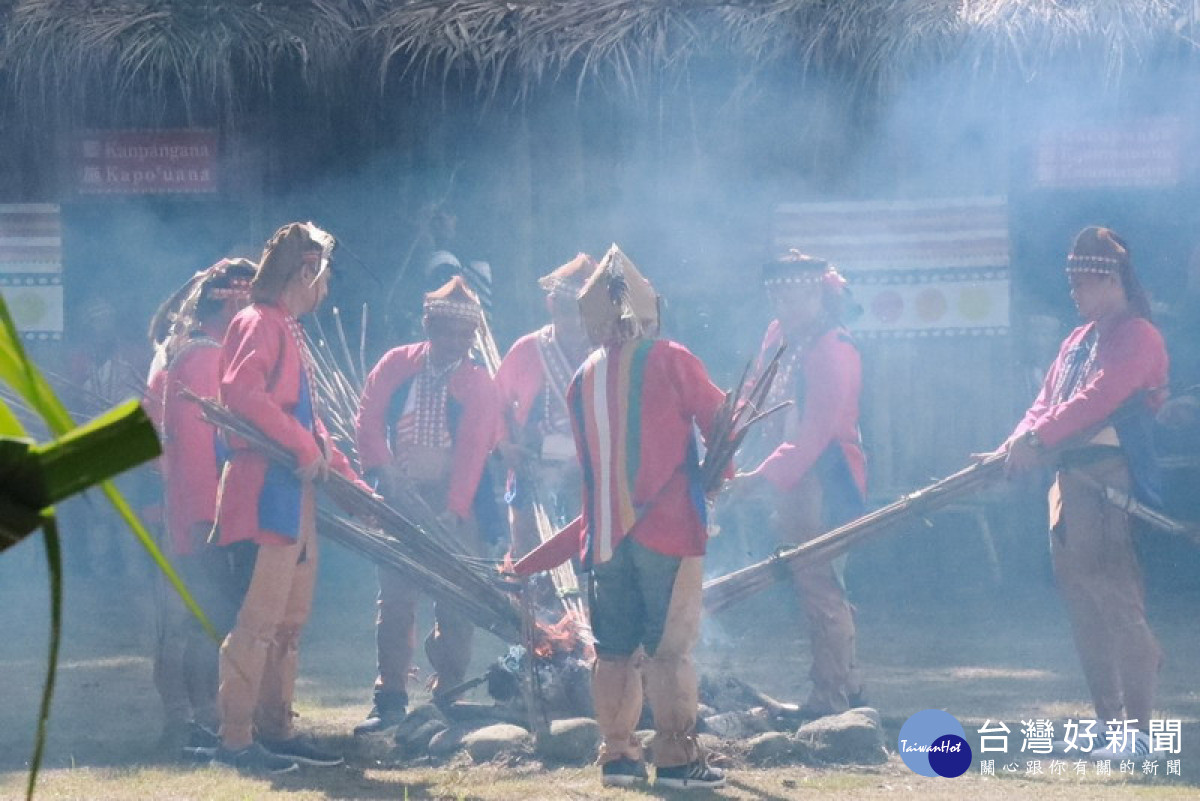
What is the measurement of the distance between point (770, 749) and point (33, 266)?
707 cm

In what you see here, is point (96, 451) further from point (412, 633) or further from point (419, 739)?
point (412, 633)

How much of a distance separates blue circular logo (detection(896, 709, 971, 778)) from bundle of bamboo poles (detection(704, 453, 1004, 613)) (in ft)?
2.40

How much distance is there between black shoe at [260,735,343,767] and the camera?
5645mm

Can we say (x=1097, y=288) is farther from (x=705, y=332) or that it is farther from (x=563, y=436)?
(x=705, y=332)

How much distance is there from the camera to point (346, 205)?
34.7 ft

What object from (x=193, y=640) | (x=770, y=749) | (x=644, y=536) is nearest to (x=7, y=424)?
(x=644, y=536)

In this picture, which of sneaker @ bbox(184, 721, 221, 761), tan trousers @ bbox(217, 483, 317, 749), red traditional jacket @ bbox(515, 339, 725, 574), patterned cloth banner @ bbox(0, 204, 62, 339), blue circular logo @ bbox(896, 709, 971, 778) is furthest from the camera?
patterned cloth banner @ bbox(0, 204, 62, 339)

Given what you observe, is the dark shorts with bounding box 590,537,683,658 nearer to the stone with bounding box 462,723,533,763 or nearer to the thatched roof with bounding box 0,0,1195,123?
the stone with bounding box 462,723,533,763

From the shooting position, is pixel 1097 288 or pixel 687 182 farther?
pixel 687 182

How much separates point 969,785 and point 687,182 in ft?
18.4

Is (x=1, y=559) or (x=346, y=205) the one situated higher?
(x=346, y=205)

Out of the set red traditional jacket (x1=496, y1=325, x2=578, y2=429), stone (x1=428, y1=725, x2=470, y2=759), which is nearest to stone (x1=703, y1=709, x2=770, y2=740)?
stone (x1=428, y1=725, x2=470, y2=759)

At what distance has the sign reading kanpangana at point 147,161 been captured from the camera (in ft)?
33.6

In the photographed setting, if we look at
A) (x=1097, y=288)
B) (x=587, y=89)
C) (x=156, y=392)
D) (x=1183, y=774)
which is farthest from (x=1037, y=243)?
(x=156, y=392)
